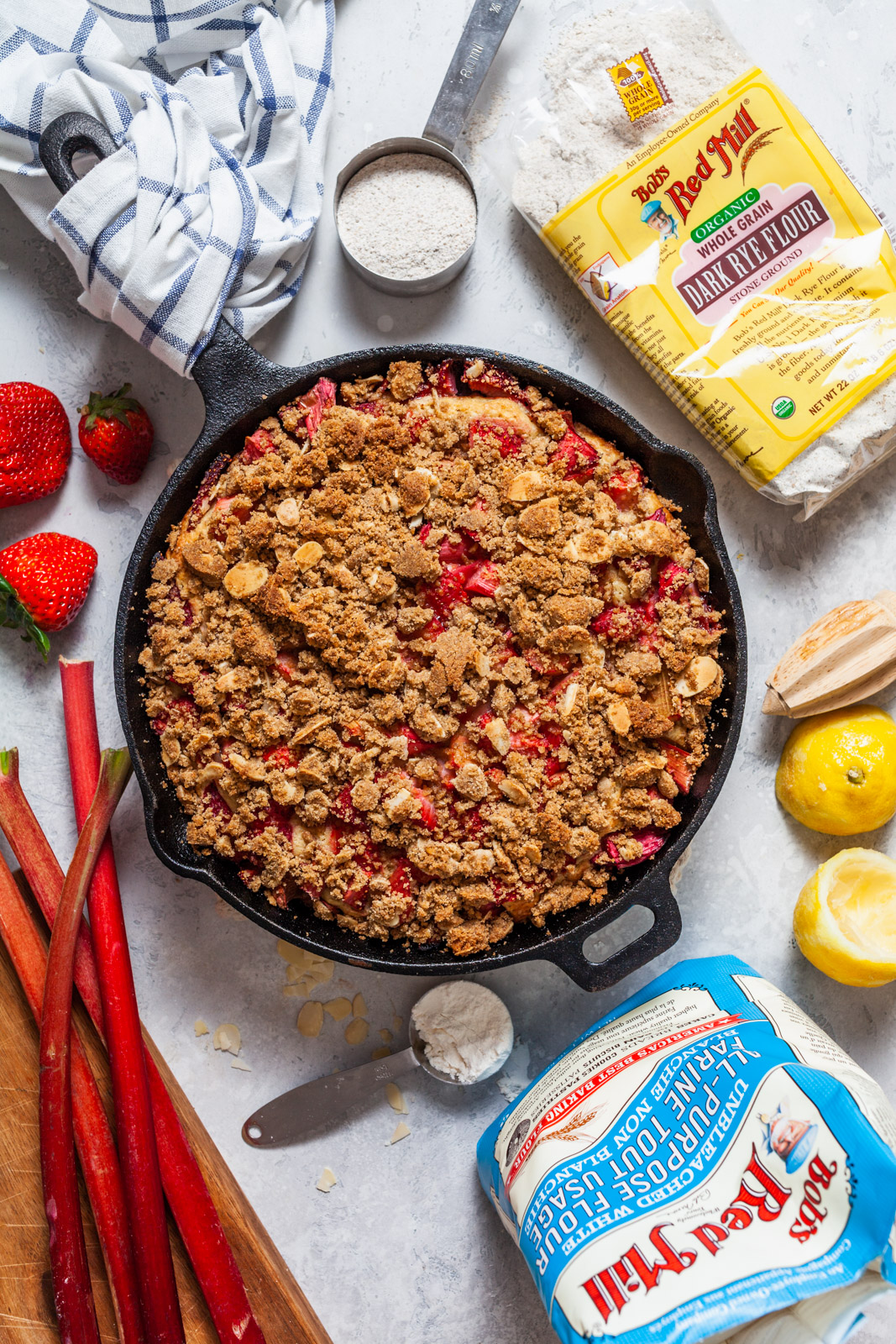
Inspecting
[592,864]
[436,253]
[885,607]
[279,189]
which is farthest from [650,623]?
[279,189]

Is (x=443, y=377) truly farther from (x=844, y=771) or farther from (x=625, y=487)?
(x=844, y=771)

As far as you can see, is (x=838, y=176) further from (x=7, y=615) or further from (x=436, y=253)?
(x=7, y=615)

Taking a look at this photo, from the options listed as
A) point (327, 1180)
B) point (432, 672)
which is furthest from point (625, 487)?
point (327, 1180)

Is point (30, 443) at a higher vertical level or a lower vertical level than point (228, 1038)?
higher

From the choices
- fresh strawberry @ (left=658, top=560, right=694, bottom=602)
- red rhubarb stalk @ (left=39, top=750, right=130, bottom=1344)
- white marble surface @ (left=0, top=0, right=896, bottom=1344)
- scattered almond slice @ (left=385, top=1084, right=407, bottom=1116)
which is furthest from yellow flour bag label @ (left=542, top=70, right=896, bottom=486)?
red rhubarb stalk @ (left=39, top=750, right=130, bottom=1344)

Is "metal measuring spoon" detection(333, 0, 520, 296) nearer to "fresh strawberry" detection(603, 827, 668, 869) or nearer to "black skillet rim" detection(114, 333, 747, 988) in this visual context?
"black skillet rim" detection(114, 333, 747, 988)

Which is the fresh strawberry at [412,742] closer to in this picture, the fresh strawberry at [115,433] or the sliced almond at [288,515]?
the sliced almond at [288,515]
